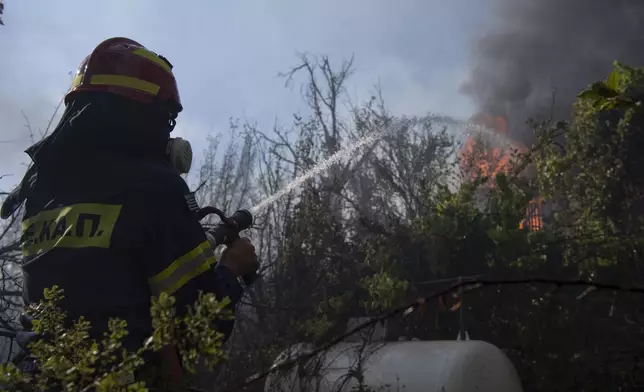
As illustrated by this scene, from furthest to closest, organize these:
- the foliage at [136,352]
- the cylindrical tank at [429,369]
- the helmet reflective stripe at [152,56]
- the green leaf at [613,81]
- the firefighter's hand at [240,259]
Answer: the cylindrical tank at [429,369] → the helmet reflective stripe at [152,56] → the firefighter's hand at [240,259] → the green leaf at [613,81] → the foliage at [136,352]

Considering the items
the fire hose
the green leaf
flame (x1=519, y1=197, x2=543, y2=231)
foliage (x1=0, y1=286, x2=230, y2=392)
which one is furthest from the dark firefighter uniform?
flame (x1=519, y1=197, x2=543, y2=231)

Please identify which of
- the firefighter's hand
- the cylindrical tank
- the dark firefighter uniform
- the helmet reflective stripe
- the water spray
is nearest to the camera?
the dark firefighter uniform

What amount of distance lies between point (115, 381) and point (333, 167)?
39.3ft

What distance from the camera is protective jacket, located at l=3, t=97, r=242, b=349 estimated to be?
73.6 inches

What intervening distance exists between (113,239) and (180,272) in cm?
22

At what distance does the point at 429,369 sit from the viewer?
130 inches

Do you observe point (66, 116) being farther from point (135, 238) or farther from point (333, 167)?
point (333, 167)

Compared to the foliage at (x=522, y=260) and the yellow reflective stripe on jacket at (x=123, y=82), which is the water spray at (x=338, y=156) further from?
the yellow reflective stripe on jacket at (x=123, y=82)

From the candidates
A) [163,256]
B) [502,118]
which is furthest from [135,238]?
[502,118]

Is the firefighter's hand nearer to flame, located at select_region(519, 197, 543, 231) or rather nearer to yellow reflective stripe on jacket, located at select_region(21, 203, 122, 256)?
yellow reflective stripe on jacket, located at select_region(21, 203, 122, 256)

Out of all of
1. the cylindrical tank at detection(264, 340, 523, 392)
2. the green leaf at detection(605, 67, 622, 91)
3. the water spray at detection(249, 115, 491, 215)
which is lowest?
the cylindrical tank at detection(264, 340, 523, 392)

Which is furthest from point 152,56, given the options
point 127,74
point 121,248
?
point 121,248

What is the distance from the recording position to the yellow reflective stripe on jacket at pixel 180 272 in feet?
6.13

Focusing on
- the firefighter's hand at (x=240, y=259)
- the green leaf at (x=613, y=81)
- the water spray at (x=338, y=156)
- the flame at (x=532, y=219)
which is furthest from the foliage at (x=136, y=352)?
the water spray at (x=338, y=156)
